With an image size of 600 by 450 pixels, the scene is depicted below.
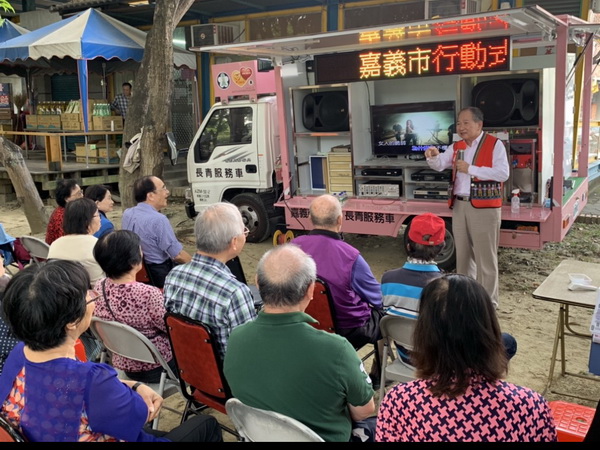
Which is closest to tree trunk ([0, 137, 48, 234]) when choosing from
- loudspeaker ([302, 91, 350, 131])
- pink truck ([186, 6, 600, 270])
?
pink truck ([186, 6, 600, 270])

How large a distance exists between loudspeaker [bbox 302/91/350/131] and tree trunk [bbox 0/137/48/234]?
3.93m

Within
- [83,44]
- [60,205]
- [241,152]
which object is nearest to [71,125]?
[83,44]

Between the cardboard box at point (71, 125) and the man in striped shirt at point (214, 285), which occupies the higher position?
the cardboard box at point (71, 125)

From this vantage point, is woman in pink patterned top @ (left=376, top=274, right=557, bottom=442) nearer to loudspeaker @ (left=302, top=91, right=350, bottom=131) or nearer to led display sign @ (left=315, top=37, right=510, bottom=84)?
led display sign @ (left=315, top=37, right=510, bottom=84)

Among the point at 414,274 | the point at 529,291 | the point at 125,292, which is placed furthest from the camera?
the point at 529,291

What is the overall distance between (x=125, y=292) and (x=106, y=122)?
9.52 metres

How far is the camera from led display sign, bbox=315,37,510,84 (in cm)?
528

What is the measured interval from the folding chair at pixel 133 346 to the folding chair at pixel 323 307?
79cm

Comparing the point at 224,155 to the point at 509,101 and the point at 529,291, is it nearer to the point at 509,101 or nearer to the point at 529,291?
the point at 509,101

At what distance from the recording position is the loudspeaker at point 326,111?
22.8ft

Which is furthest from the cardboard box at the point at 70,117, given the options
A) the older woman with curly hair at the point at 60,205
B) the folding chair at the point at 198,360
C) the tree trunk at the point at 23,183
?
the folding chair at the point at 198,360

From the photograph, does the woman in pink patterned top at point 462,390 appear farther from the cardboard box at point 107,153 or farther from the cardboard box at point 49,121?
the cardboard box at point 49,121

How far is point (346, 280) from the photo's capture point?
10.5 feet
